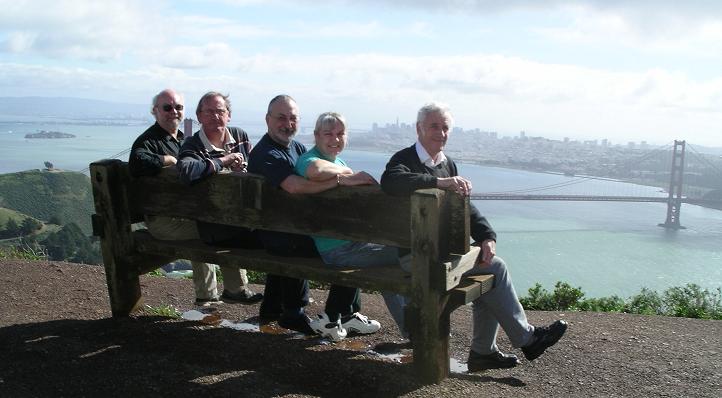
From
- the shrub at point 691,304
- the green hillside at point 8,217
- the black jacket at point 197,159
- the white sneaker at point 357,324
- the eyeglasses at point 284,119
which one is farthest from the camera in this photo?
the green hillside at point 8,217

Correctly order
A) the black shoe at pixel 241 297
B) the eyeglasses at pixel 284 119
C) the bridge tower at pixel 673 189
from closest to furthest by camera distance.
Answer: the eyeglasses at pixel 284 119
the black shoe at pixel 241 297
the bridge tower at pixel 673 189

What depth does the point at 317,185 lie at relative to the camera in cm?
326

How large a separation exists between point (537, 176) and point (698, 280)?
1671 inches

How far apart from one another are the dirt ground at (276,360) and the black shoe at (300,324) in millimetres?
54

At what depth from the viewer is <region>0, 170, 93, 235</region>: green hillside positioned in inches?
1845

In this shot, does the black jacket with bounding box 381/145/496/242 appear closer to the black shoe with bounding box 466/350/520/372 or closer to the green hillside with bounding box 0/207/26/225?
the black shoe with bounding box 466/350/520/372

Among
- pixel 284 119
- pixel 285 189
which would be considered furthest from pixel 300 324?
pixel 284 119

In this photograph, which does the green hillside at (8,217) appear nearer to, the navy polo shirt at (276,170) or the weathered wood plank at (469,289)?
the navy polo shirt at (276,170)

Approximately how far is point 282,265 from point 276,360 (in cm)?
52

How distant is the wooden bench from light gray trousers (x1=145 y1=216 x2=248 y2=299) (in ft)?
0.26

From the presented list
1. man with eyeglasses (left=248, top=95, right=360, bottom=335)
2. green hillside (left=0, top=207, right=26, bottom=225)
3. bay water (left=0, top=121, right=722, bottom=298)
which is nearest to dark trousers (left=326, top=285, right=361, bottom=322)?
man with eyeglasses (left=248, top=95, right=360, bottom=335)

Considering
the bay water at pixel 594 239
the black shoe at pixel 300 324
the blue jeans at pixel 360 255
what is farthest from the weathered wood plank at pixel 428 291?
the bay water at pixel 594 239

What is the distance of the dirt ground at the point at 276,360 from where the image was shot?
3.14 metres

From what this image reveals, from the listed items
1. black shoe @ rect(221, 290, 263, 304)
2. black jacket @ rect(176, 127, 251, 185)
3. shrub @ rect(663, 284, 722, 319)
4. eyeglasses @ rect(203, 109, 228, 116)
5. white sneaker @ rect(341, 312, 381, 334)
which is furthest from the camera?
shrub @ rect(663, 284, 722, 319)
